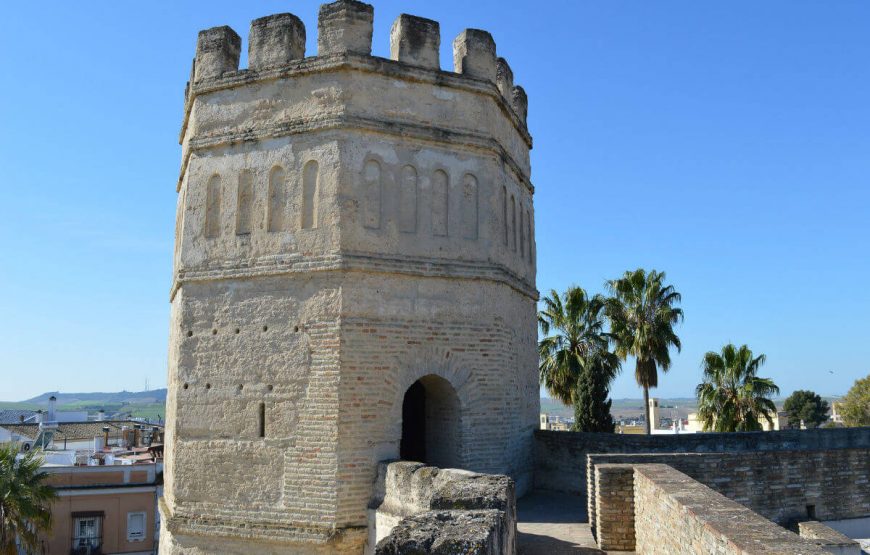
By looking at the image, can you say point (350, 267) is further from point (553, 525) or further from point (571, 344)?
point (571, 344)

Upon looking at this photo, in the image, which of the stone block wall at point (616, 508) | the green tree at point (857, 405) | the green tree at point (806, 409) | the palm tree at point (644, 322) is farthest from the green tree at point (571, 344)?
the green tree at point (806, 409)

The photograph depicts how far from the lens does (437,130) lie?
11656 mm

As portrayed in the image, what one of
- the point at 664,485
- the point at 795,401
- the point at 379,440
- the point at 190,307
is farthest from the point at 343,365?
the point at 795,401

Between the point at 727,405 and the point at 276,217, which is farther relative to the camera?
the point at 727,405

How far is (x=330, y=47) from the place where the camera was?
11.4 m

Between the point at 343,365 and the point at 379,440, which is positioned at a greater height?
the point at 343,365

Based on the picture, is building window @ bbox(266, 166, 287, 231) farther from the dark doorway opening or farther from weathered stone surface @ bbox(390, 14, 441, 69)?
the dark doorway opening

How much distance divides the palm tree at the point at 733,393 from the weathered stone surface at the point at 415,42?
16346mm

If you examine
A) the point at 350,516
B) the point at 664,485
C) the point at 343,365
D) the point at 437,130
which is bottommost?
the point at 350,516

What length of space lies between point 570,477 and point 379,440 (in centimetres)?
438

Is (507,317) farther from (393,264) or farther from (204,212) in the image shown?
(204,212)

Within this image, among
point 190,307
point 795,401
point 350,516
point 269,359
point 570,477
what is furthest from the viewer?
point 795,401

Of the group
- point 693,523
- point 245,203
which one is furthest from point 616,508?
point 245,203

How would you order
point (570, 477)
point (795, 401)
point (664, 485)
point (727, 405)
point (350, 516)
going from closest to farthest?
point (664, 485) < point (350, 516) < point (570, 477) < point (727, 405) < point (795, 401)
